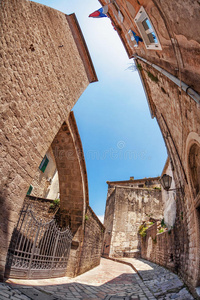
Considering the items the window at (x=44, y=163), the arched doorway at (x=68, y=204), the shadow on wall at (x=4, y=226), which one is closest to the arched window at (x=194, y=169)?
the shadow on wall at (x=4, y=226)

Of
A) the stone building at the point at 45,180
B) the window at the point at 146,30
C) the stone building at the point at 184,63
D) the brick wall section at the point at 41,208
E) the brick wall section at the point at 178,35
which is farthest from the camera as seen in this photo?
the stone building at the point at 45,180

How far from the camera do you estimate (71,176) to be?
7594 mm

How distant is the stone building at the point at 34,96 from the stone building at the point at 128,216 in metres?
12.0

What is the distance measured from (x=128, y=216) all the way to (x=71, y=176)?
1386cm

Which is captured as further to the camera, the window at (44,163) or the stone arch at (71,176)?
the window at (44,163)

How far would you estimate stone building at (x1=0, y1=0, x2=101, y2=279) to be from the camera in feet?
10.6

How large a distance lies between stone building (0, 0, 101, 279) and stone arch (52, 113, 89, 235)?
4 cm

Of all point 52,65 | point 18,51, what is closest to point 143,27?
point 52,65

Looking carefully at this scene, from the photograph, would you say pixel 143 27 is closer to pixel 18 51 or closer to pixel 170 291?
pixel 18 51

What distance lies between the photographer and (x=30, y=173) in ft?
12.9

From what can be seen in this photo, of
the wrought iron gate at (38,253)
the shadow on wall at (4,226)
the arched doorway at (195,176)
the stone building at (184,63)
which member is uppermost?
the stone building at (184,63)

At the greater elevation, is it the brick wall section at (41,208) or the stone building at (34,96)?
the stone building at (34,96)

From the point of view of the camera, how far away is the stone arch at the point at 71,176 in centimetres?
712

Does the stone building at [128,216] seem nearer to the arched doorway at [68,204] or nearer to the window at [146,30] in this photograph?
the arched doorway at [68,204]
